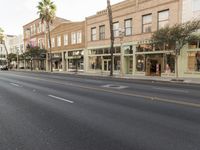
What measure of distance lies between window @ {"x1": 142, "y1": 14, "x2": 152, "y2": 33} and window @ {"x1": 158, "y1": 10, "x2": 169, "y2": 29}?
1.44 m

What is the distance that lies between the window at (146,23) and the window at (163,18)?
144 centimetres

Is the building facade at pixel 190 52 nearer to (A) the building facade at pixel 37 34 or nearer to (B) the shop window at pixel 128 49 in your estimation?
(B) the shop window at pixel 128 49

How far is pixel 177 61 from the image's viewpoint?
2381 cm

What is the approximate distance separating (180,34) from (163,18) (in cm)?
630

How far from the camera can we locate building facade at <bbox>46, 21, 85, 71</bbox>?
4000cm

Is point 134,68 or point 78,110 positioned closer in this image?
point 78,110

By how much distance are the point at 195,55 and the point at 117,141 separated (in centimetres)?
2081

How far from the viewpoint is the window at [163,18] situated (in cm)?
2583

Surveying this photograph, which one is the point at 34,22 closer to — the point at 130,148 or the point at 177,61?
the point at 177,61

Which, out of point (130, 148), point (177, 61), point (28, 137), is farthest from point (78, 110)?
point (177, 61)

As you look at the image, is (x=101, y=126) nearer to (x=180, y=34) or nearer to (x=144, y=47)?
(x=180, y=34)

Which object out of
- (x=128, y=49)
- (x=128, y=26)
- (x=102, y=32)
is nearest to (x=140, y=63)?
(x=128, y=49)

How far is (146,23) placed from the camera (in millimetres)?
28312

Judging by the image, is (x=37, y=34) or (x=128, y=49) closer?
(x=128, y=49)
